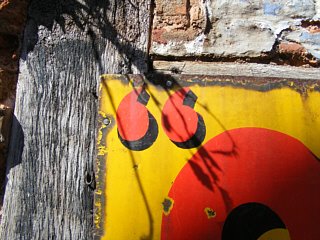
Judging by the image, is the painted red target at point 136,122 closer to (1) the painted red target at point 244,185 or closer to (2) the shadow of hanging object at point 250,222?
(1) the painted red target at point 244,185

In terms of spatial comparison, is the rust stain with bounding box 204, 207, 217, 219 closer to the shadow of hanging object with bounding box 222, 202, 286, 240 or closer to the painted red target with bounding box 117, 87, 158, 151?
the shadow of hanging object with bounding box 222, 202, 286, 240

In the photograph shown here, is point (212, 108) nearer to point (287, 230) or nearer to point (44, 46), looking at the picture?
point (287, 230)

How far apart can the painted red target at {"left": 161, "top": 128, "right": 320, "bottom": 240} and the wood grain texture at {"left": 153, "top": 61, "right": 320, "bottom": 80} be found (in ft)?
0.62

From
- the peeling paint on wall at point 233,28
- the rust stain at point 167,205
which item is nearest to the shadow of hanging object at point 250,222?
the rust stain at point 167,205

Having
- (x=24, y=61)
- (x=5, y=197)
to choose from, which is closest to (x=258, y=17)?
(x=24, y=61)

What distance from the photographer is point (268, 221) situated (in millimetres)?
1010

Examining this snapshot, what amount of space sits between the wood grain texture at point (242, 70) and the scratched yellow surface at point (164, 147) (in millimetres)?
86

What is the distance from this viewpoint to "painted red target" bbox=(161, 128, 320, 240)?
102 centimetres

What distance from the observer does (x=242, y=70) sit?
1.17 m

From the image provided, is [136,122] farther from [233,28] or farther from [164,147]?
[233,28]

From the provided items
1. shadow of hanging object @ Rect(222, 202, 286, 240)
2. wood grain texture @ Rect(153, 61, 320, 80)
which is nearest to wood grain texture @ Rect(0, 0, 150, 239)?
wood grain texture @ Rect(153, 61, 320, 80)

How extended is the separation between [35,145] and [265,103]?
631 millimetres

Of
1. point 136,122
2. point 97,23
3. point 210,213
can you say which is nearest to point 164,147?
point 136,122

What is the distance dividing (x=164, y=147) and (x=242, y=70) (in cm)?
32
